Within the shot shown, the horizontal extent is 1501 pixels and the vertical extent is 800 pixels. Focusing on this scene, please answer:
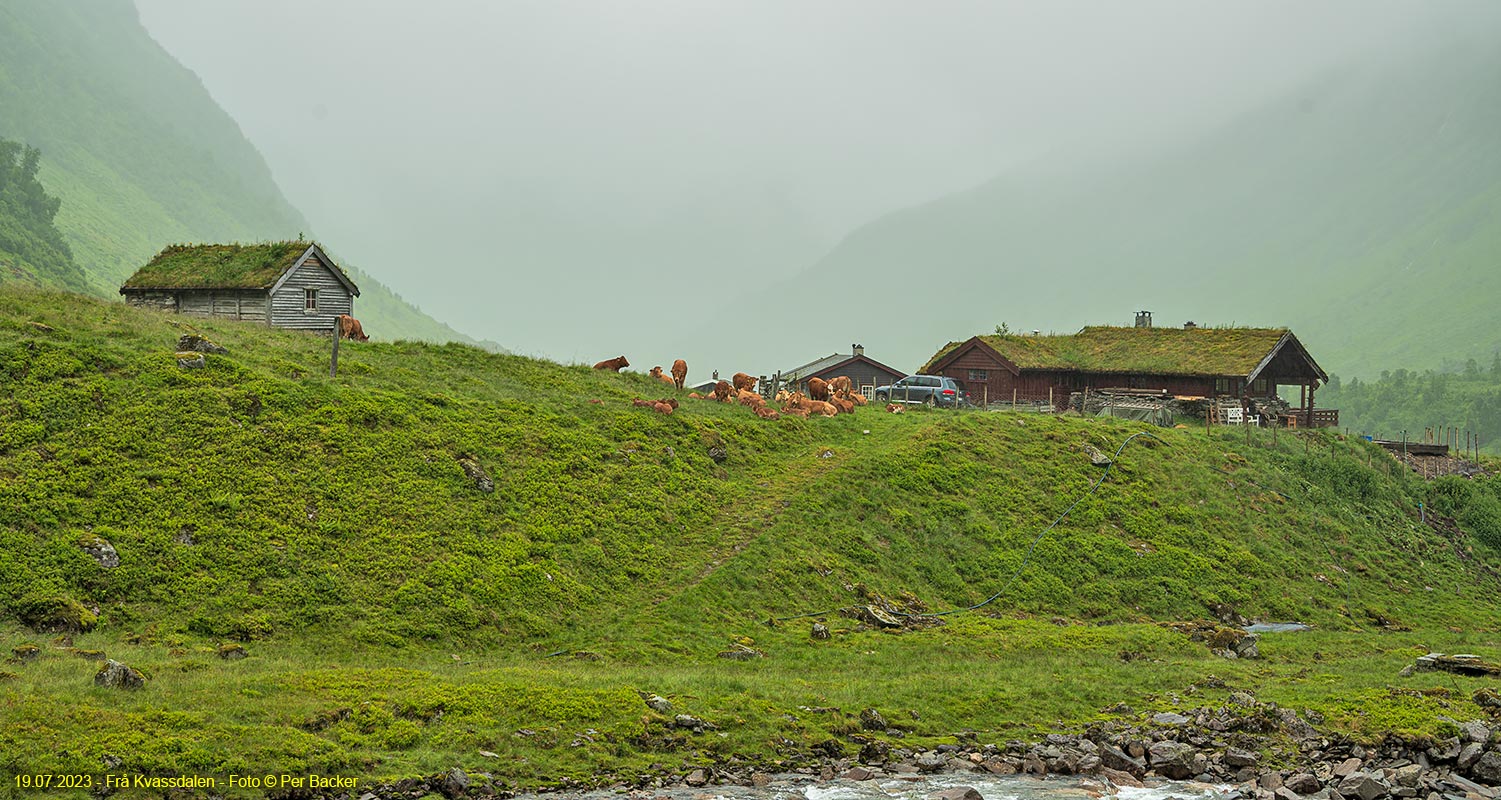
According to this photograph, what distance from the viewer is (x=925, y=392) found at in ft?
213

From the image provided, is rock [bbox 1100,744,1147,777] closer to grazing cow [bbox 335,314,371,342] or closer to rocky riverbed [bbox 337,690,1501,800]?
rocky riverbed [bbox 337,690,1501,800]

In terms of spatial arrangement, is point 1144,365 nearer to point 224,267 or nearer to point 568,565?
point 568,565

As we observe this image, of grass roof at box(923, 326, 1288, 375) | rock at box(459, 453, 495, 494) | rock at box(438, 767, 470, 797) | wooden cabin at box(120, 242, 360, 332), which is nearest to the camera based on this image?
rock at box(438, 767, 470, 797)

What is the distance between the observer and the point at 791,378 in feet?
247

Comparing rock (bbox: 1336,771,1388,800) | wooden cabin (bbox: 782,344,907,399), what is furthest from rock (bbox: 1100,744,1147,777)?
wooden cabin (bbox: 782,344,907,399)

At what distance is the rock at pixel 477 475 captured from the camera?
112 ft

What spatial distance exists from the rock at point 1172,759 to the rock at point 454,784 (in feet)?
44.8

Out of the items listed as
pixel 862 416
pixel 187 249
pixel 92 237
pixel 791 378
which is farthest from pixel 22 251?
pixel 862 416

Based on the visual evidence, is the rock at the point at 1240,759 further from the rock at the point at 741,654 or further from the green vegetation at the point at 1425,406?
the green vegetation at the point at 1425,406

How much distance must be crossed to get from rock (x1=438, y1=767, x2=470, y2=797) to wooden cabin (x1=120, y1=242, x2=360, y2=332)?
36022 mm

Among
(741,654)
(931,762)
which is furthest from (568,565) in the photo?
(931,762)

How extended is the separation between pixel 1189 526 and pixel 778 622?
20.8 m

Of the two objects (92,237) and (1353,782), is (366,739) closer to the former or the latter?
(1353,782)

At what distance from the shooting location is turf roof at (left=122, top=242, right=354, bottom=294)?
49.8m
